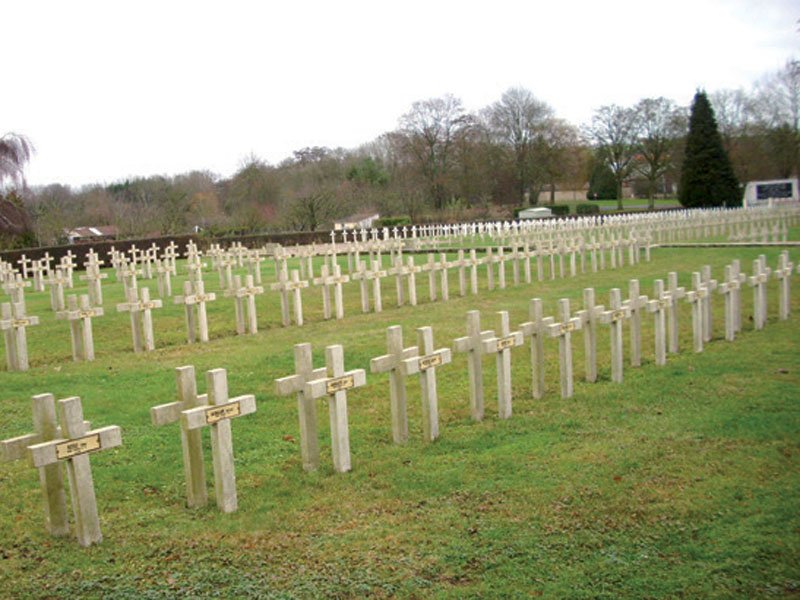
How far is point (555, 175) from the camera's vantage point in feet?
233

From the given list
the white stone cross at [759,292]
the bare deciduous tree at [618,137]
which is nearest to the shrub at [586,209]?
the bare deciduous tree at [618,137]

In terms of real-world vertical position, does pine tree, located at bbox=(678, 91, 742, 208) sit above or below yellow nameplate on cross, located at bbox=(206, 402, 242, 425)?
above

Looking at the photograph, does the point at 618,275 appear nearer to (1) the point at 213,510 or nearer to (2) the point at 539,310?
(2) the point at 539,310

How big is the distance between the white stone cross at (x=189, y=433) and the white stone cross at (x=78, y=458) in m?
0.57

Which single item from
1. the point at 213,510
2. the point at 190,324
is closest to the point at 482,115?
the point at 190,324

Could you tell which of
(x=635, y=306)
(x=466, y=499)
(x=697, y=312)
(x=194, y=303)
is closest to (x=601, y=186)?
(x=194, y=303)

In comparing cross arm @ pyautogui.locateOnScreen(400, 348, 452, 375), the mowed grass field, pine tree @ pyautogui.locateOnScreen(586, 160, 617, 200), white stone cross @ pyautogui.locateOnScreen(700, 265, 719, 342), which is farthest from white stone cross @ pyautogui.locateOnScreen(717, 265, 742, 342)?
pine tree @ pyautogui.locateOnScreen(586, 160, 617, 200)

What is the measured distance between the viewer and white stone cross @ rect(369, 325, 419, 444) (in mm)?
7414

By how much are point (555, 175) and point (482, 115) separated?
8.03 m

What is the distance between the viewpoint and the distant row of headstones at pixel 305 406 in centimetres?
532

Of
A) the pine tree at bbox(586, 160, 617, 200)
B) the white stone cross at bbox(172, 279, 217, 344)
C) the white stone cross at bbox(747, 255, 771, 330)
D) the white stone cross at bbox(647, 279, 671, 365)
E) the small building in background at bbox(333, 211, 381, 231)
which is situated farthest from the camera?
the pine tree at bbox(586, 160, 617, 200)

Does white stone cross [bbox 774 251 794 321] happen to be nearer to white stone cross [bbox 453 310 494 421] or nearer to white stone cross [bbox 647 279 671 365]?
white stone cross [bbox 647 279 671 365]

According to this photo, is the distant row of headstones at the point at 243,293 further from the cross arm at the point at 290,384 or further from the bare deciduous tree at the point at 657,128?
the bare deciduous tree at the point at 657,128

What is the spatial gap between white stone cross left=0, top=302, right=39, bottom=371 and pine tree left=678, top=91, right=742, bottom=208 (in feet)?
181
